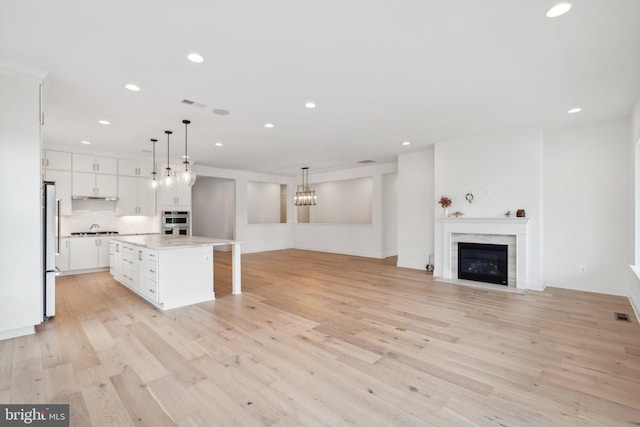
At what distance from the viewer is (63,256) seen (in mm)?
6180

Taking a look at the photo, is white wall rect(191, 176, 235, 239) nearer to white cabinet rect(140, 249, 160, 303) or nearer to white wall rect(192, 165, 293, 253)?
white wall rect(192, 165, 293, 253)

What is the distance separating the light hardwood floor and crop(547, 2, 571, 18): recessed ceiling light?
2820 mm

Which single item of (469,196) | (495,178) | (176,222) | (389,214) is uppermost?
(495,178)

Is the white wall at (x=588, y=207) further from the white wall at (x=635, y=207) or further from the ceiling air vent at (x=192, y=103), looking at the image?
the ceiling air vent at (x=192, y=103)

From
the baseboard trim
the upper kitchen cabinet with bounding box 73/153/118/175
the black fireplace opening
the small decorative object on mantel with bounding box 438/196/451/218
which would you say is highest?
the upper kitchen cabinet with bounding box 73/153/118/175

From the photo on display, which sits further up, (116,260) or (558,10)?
(558,10)

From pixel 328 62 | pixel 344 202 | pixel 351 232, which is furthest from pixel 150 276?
pixel 344 202

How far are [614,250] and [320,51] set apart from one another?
557 centimetres

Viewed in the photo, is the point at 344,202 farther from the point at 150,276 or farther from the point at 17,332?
the point at 17,332

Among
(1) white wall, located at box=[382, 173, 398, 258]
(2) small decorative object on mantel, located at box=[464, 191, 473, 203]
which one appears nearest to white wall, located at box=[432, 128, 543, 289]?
(2) small decorative object on mantel, located at box=[464, 191, 473, 203]

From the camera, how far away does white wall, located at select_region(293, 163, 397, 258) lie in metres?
8.98

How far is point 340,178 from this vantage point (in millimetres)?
10031

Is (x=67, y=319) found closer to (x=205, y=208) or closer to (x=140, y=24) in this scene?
(x=140, y=24)

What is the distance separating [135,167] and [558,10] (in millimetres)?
8096
